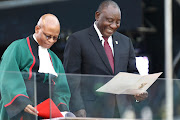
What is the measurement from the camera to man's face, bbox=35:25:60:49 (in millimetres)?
4184

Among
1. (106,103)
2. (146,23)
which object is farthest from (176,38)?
(106,103)

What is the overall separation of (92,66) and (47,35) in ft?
1.73

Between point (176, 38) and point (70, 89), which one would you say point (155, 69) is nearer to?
point (176, 38)

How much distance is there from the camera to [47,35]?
4195 mm

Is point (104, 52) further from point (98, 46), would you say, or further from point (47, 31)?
point (47, 31)

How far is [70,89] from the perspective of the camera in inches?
156

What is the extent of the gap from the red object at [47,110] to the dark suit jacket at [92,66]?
157 mm

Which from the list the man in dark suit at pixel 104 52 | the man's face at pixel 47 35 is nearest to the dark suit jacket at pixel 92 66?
the man in dark suit at pixel 104 52

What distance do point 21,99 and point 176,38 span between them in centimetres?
538

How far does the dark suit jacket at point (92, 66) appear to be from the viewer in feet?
13.1

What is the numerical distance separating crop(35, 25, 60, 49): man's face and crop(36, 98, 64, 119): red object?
0.57 meters

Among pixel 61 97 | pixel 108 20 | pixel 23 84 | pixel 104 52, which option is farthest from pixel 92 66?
pixel 23 84

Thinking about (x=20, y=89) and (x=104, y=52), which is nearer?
(x=20, y=89)

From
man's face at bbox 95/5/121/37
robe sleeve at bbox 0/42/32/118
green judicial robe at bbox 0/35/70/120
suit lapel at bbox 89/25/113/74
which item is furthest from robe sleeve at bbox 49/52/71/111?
man's face at bbox 95/5/121/37
